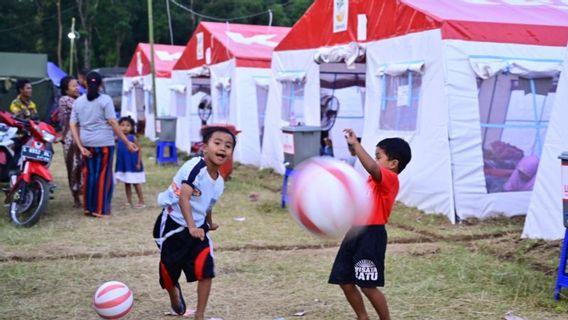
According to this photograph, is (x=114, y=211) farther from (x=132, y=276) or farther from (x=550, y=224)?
(x=550, y=224)

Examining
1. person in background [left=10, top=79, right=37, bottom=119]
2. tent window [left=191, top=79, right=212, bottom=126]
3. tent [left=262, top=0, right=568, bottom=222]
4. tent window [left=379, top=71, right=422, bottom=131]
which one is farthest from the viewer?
tent window [left=191, top=79, right=212, bottom=126]

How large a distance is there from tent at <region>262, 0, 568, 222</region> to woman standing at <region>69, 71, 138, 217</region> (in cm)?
406

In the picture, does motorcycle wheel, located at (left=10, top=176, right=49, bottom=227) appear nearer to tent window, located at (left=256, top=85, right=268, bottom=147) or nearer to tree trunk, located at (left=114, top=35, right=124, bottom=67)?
tent window, located at (left=256, top=85, right=268, bottom=147)

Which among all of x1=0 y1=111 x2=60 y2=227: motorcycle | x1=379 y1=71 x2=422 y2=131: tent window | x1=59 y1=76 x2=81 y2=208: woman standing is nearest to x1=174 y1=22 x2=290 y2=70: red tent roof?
x1=379 y1=71 x2=422 y2=131: tent window

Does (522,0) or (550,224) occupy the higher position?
(522,0)

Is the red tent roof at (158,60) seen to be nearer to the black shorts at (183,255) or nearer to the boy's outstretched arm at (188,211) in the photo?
the black shorts at (183,255)

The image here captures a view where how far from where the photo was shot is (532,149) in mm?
9320

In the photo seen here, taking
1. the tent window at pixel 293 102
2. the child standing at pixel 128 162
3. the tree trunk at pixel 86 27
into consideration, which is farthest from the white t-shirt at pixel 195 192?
the tree trunk at pixel 86 27

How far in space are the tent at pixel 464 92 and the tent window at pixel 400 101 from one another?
0.05ft

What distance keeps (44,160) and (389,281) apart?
453cm

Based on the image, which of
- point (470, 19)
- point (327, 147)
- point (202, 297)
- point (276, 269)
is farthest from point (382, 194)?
point (327, 147)

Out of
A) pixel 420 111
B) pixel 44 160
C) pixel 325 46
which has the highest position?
pixel 325 46

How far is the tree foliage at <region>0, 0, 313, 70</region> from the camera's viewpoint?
41562 mm

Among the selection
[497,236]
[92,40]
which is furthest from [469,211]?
[92,40]
